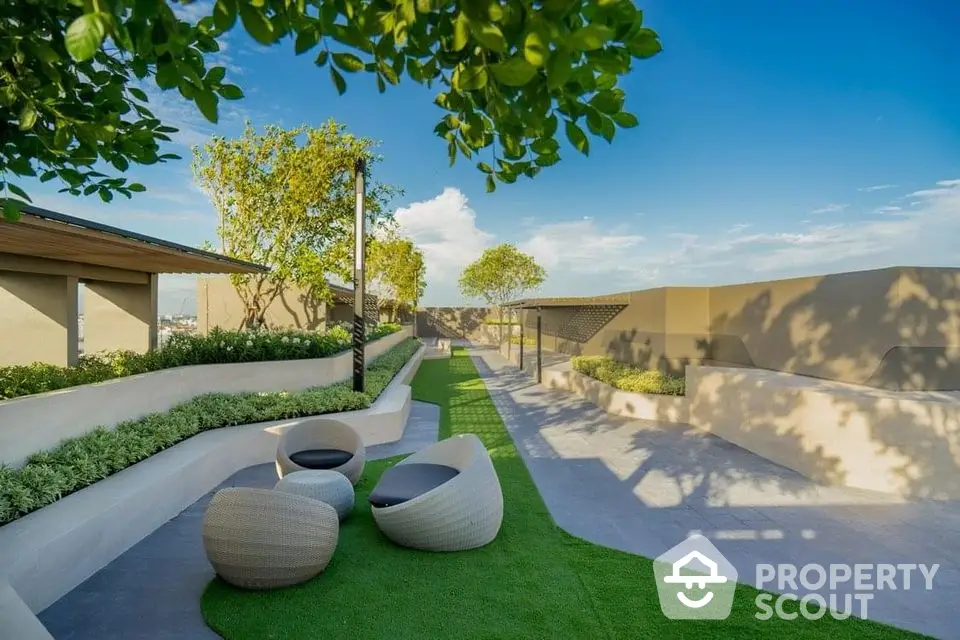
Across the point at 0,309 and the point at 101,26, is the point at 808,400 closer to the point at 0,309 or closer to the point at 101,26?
the point at 101,26

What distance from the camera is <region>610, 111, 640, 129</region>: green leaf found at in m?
2.00

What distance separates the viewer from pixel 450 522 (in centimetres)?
443

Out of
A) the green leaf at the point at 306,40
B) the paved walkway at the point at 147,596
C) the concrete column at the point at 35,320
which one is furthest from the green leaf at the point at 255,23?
the concrete column at the point at 35,320

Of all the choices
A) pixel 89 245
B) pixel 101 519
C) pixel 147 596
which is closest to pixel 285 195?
pixel 89 245

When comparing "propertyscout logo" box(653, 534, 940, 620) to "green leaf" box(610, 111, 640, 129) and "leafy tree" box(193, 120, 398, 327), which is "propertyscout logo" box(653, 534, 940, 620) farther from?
"leafy tree" box(193, 120, 398, 327)

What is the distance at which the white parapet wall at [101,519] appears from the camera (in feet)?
11.2

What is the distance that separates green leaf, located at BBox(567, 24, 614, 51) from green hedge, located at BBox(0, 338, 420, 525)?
5230mm

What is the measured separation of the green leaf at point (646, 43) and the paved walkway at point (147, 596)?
160 inches

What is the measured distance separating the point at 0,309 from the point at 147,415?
13.2ft

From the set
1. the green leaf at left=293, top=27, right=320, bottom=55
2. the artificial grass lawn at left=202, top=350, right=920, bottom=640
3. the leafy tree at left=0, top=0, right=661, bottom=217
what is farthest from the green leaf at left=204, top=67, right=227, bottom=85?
the artificial grass lawn at left=202, top=350, right=920, bottom=640

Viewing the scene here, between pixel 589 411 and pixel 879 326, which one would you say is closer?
pixel 879 326

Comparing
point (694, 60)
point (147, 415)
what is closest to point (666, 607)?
point (147, 415)

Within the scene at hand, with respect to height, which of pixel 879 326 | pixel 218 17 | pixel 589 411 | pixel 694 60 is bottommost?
pixel 589 411

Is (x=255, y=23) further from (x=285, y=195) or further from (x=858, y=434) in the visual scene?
(x=285, y=195)
